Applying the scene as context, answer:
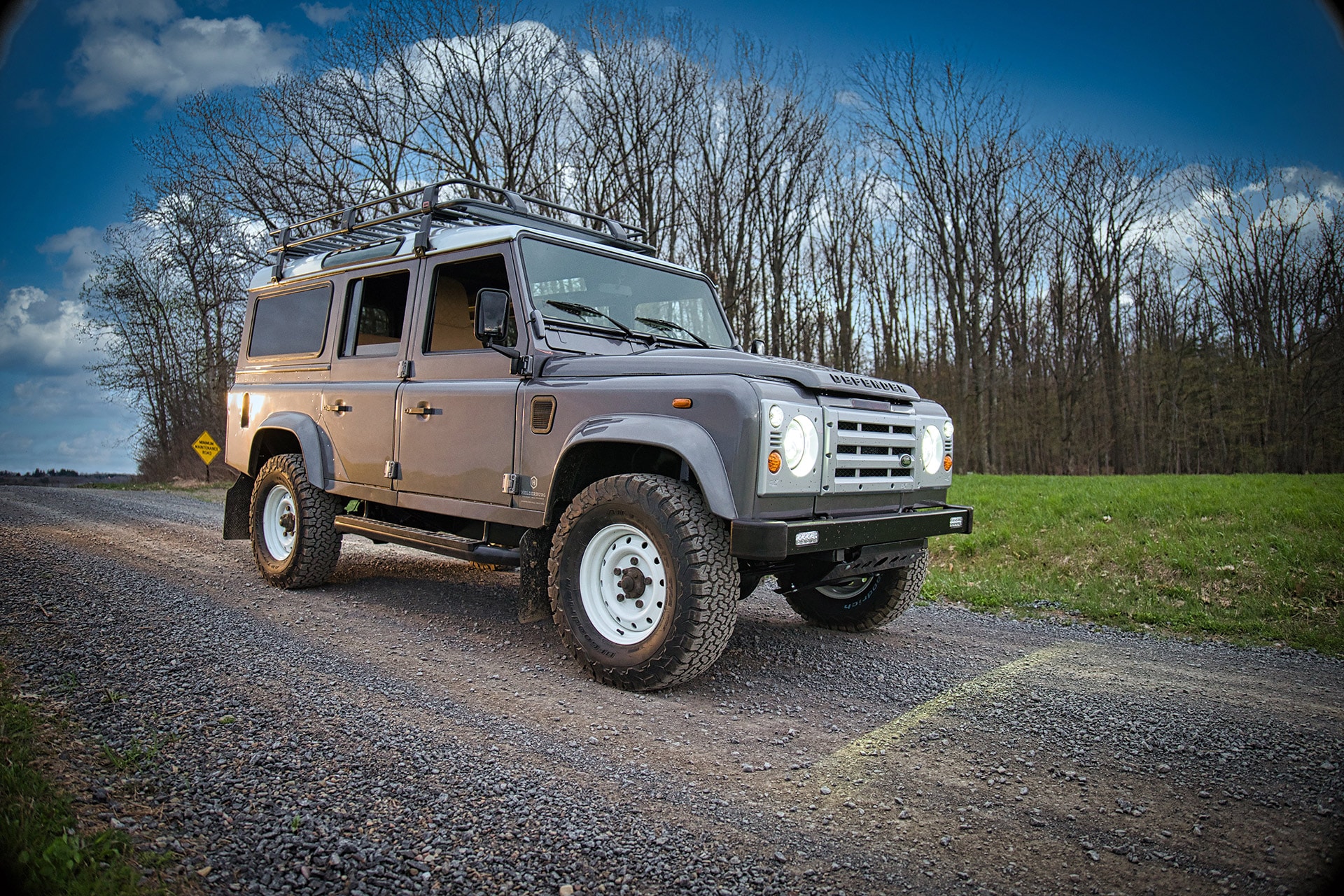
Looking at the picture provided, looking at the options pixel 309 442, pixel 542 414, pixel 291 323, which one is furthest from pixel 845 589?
pixel 291 323

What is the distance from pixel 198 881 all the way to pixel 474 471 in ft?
9.44

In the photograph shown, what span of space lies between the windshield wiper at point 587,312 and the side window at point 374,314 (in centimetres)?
139

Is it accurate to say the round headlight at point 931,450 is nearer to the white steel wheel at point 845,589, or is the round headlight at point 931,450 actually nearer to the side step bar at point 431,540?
the white steel wheel at point 845,589

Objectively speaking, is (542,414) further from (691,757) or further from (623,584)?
(691,757)

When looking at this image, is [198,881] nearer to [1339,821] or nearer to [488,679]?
[488,679]

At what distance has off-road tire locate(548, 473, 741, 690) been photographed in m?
3.57

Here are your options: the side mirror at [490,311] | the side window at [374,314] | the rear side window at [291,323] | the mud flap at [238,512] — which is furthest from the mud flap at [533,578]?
the mud flap at [238,512]

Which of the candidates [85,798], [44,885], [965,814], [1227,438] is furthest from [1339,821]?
[1227,438]

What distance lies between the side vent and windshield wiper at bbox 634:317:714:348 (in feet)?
3.42

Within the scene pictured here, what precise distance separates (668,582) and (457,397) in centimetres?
209

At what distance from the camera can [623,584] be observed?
12.8 ft

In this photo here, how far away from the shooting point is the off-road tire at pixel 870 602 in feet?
16.3

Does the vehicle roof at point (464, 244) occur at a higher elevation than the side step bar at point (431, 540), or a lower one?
higher

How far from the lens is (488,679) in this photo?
3953 mm
